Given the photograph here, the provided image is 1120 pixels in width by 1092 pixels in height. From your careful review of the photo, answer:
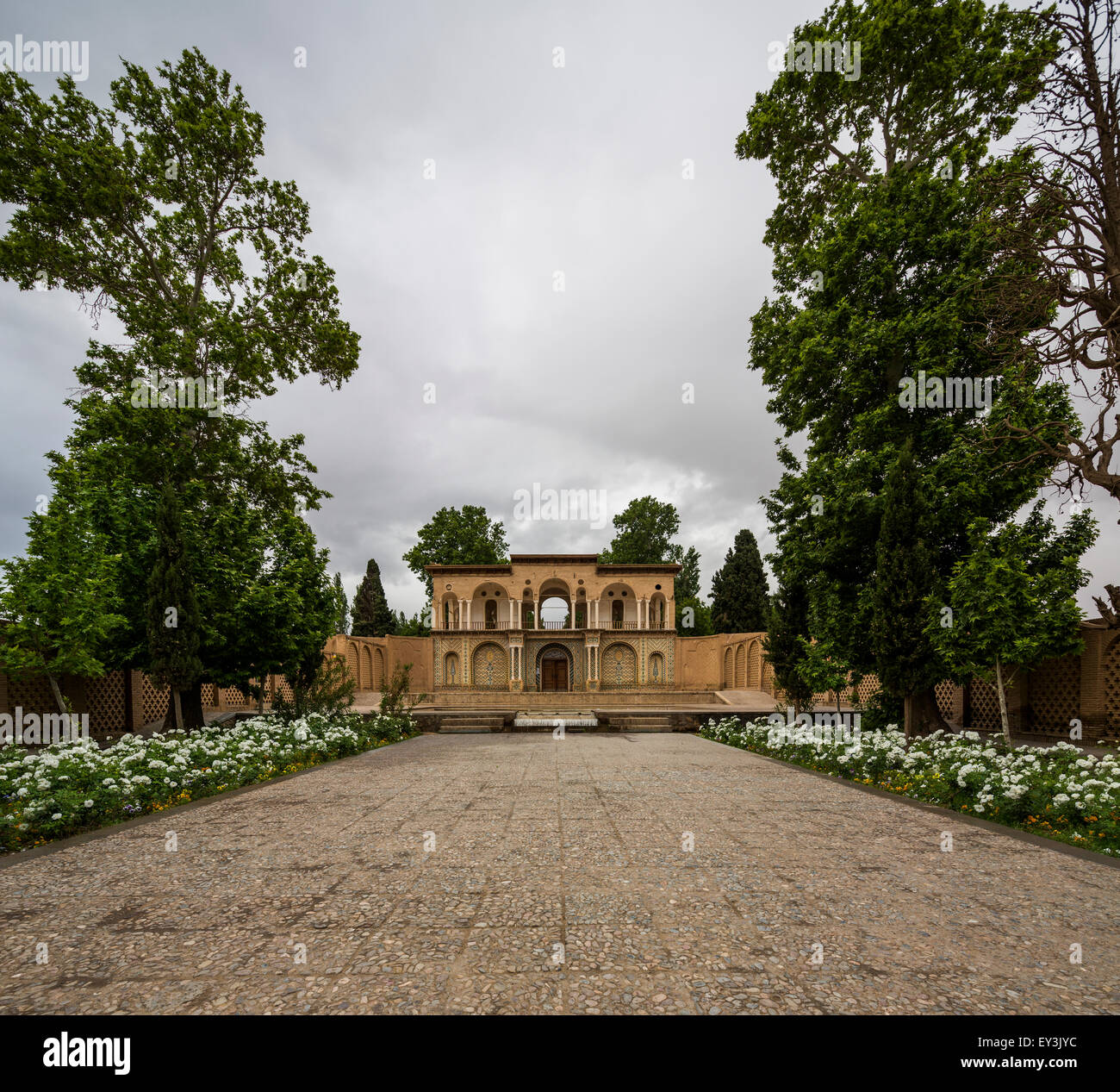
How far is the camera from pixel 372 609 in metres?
44.7

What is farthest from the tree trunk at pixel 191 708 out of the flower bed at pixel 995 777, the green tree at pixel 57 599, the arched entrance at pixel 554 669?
the arched entrance at pixel 554 669

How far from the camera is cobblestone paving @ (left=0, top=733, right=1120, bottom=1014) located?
99.8 inches

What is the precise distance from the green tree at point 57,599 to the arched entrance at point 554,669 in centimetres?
2361

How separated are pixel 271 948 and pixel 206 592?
9692mm

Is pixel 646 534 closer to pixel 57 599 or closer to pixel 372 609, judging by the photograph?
pixel 372 609

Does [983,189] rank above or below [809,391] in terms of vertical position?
above

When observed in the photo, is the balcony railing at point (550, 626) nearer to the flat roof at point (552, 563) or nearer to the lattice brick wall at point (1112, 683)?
the flat roof at point (552, 563)

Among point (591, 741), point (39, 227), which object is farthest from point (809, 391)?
point (39, 227)

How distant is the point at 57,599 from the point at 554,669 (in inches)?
972

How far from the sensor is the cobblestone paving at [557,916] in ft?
8.32

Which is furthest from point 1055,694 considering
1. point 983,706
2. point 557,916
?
point 557,916

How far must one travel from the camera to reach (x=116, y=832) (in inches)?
205

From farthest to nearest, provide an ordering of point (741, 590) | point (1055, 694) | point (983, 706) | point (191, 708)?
1. point (741, 590)
2. point (983, 706)
3. point (1055, 694)
4. point (191, 708)
